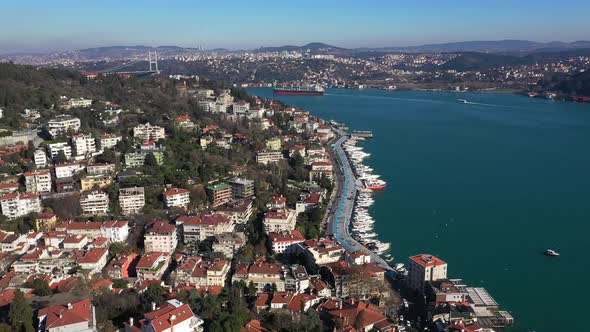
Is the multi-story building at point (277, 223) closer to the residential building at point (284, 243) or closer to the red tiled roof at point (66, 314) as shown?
the residential building at point (284, 243)

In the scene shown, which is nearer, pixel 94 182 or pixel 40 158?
pixel 94 182

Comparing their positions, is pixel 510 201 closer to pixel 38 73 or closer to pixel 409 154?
pixel 409 154

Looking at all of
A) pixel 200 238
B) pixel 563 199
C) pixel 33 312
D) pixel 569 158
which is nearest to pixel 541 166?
pixel 569 158

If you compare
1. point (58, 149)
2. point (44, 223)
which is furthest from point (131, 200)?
point (58, 149)

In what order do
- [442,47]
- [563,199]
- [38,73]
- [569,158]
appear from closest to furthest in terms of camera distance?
[563,199] < [569,158] < [38,73] < [442,47]

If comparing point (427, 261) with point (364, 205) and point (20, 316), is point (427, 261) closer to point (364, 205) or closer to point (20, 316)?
point (364, 205)

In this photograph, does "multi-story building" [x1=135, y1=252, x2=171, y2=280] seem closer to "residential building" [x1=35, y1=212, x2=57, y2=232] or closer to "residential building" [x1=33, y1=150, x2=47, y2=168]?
"residential building" [x1=35, y1=212, x2=57, y2=232]
